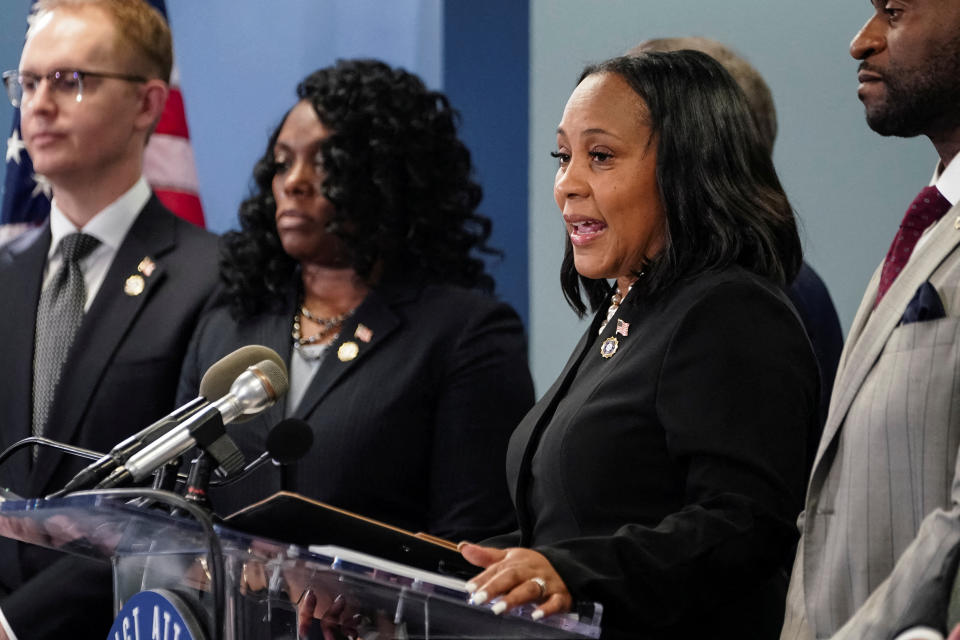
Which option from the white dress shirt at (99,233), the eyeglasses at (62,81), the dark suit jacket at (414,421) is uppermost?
the eyeglasses at (62,81)

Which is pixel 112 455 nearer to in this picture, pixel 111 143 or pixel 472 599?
pixel 472 599

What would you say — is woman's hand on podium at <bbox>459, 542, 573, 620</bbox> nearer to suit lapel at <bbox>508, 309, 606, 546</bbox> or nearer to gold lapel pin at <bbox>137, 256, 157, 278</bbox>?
suit lapel at <bbox>508, 309, 606, 546</bbox>

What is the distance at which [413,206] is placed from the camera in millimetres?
3604

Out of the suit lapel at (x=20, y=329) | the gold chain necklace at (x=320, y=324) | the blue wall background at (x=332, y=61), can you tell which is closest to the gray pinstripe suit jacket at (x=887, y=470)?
the gold chain necklace at (x=320, y=324)

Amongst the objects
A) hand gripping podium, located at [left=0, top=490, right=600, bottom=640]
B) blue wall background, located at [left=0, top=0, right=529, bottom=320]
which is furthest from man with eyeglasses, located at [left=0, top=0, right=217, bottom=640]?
hand gripping podium, located at [left=0, top=490, right=600, bottom=640]

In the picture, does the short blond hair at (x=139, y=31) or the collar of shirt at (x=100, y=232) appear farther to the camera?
the short blond hair at (x=139, y=31)

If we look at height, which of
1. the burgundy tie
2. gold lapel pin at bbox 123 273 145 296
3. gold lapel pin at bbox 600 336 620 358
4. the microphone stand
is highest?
the burgundy tie

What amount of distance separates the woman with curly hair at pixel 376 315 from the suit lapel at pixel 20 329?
0.45 m

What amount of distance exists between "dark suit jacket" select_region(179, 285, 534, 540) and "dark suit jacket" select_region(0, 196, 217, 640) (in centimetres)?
A: 23

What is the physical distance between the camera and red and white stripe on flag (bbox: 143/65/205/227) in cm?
449

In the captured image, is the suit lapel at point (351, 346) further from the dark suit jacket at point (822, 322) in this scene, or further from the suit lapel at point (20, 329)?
the dark suit jacket at point (822, 322)

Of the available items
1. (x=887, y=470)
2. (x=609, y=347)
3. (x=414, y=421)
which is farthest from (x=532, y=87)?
(x=887, y=470)

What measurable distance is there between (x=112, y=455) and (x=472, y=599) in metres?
0.62

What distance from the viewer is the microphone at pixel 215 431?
6.39ft
